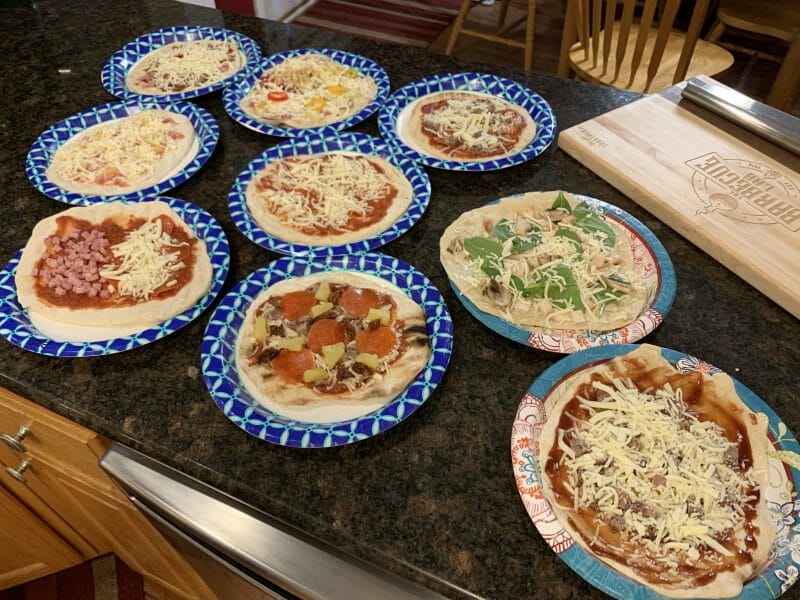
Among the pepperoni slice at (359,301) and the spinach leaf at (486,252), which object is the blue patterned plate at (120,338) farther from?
the spinach leaf at (486,252)

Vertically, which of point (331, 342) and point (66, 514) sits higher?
point (331, 342)

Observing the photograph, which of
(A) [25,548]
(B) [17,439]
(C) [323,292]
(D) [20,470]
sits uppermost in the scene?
(C) [323,292]

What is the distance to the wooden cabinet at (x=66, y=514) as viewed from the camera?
5.41 ft

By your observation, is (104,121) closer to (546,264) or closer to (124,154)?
(124,154)

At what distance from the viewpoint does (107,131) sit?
2248 millimetres

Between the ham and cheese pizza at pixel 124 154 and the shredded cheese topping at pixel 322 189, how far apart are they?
41cm

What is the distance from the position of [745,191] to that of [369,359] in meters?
1.35

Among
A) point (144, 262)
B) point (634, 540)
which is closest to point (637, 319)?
point (634, 540)

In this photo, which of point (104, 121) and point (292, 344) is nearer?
point (292, 344)

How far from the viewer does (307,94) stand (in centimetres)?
246

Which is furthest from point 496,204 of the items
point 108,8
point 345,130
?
point 108,8

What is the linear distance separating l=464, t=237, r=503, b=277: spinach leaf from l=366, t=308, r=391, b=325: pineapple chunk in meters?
0.32

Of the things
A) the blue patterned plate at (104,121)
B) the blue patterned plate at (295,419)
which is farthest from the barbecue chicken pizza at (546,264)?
the blue patterned plate at (104,121)

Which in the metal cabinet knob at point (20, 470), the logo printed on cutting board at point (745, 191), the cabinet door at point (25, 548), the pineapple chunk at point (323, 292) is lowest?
the cabinet door at point (25, 548)
